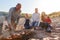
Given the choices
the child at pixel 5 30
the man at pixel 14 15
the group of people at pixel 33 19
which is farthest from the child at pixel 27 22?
the child at pixel 5 30

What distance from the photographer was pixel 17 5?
6.72 ft

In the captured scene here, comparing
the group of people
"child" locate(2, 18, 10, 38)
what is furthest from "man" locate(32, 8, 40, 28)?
"child" locate(2, 18, 10, 38)

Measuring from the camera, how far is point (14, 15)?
2051 mm

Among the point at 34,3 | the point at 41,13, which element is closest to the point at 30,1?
the point at 34,3

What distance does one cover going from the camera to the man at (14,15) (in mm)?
2031

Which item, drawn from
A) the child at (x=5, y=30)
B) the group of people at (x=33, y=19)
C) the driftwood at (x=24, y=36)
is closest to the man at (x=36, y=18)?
the group of people at (x=33, y=19)

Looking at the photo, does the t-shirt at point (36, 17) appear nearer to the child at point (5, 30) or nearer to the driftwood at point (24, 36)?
the driftwood at point (24, 36)

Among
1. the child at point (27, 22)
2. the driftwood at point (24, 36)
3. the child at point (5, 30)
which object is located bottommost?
the driftwood at point (24, 36)

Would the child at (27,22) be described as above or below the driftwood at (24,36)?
above

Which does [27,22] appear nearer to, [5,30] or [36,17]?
A: [36,17]

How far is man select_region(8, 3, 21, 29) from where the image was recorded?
2.03 m

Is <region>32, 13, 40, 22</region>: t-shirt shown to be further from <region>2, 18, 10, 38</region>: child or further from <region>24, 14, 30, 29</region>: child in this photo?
<region>2, 18, 10, 38</region>: child

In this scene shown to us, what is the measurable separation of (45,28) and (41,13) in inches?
8.1

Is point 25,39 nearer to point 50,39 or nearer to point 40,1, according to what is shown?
point 50,39
